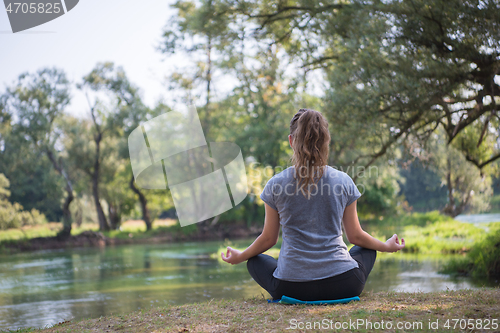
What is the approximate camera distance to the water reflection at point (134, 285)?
6.83 m

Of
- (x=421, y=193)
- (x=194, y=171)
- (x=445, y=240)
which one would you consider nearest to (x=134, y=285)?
(x=445, y=240)

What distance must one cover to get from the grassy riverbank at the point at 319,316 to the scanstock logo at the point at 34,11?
771 centimetres

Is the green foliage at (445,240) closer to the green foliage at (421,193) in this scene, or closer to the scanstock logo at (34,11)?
the scanstock logo at (34,11)

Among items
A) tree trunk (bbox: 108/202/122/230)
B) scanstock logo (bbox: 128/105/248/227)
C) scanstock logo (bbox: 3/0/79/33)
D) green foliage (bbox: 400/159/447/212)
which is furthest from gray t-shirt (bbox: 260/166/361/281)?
green foliage (bbox: 400/159/447/212)

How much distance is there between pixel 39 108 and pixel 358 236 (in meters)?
28.4

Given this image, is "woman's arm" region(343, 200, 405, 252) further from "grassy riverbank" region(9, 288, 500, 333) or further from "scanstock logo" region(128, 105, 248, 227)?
"scanstock logo" region(128, 105, 248, 227)

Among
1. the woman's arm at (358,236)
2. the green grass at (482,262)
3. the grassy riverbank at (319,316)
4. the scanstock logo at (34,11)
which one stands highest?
the scanstock logo at (34,11)

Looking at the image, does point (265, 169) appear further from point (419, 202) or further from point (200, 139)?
point (419, 202)

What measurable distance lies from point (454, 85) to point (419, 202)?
1841 inches

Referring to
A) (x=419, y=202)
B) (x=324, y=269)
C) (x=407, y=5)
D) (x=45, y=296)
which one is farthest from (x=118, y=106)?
(x=419, y=202)

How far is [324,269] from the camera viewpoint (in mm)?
2996

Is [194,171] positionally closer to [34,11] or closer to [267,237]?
[34,11]

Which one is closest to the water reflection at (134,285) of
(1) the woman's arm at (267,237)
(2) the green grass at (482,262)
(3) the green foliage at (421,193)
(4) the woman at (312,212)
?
(2) the green grass at (482,262)

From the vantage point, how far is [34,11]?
998cm
